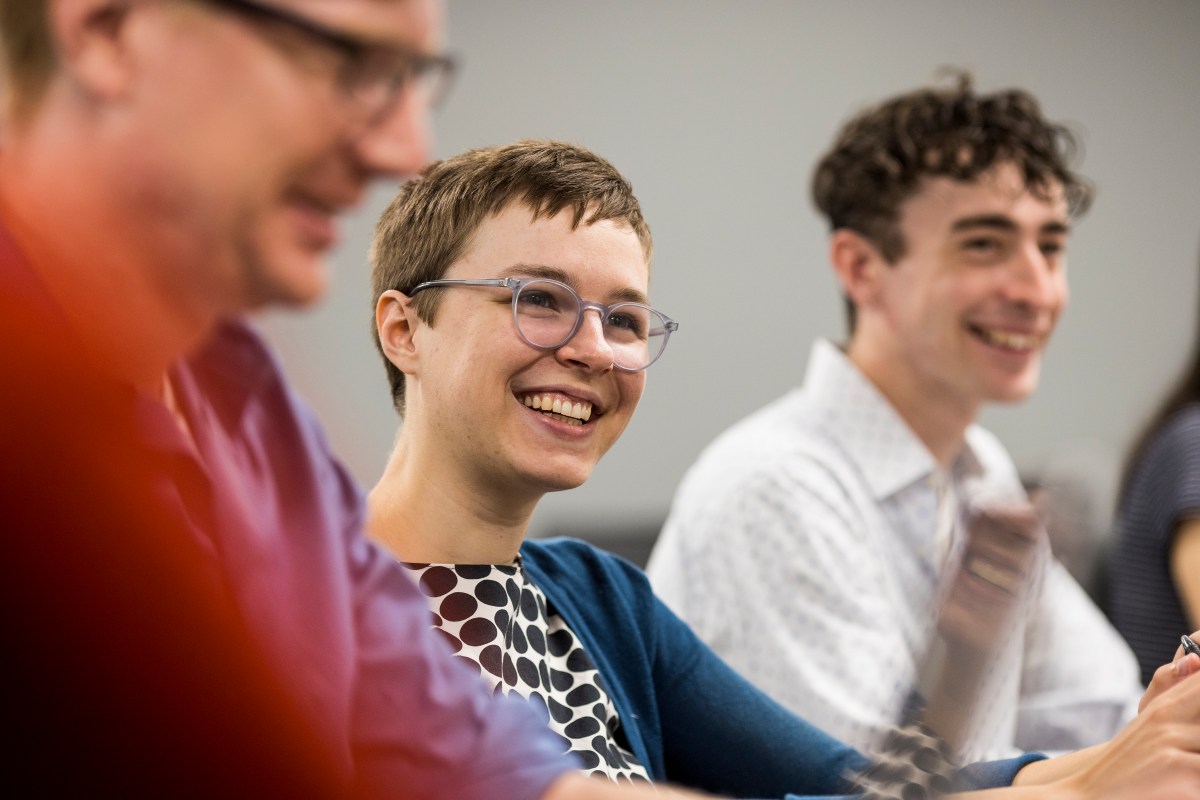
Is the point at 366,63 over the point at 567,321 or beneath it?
over

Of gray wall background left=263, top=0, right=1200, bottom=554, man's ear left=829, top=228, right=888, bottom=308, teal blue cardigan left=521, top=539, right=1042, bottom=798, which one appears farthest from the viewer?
gray wall background left=263, top=0, right=1200, bottom=554

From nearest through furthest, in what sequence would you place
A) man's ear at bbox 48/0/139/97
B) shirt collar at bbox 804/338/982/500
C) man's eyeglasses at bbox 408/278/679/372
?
man's ear at bbox 48/0/139/97 < man's eyeglasses at bbox 408/278/679/372 < shirt collar at bbox 804/338/982/500

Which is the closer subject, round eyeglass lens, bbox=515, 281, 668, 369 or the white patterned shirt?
round eyeglass lens, bbox=515, 281, 668, 369

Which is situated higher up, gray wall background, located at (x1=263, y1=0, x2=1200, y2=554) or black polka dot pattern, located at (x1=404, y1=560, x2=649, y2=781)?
gray wall background, located at (x1=263, y1=0, x2=1200, y2=554)

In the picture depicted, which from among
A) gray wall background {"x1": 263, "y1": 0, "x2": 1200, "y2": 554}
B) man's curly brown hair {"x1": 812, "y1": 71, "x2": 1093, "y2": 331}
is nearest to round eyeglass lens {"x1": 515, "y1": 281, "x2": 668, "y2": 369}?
man's curly brown hair {"x1": 812, "y1": 71, "x2": 1093, "y2": 331}

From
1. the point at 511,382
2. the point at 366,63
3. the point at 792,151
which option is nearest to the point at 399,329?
the point at 511,382

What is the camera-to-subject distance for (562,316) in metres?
0.88

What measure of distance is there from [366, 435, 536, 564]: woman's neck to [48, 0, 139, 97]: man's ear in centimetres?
49

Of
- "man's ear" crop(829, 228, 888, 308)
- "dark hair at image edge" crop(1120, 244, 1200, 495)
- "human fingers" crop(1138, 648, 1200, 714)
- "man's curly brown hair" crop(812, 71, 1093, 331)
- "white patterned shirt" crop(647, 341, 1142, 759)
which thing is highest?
"man's curly brown hair" crop(812, 71, 1093, 331)

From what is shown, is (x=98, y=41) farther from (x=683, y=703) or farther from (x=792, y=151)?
(x=792, y=151)

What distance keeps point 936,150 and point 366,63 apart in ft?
4.61

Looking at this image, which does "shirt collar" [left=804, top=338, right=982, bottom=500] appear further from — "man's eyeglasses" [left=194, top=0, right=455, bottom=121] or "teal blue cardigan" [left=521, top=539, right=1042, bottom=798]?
"man's eyeglasses" [left=194, top=0, right=455, bottom=121]

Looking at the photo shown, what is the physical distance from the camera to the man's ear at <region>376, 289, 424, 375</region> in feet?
2.95

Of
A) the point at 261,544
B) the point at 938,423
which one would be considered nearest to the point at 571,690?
the point at 261,544
